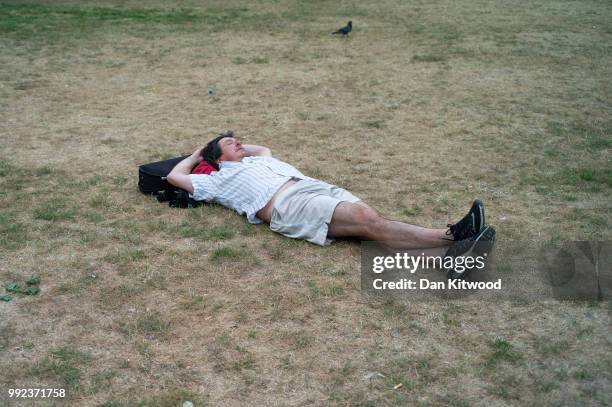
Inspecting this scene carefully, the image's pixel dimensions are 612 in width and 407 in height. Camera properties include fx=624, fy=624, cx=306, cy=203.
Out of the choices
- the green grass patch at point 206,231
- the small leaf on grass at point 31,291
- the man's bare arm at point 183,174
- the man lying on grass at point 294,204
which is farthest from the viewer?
the man's bare arm at point 183,174

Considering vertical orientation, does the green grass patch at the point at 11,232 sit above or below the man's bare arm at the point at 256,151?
below

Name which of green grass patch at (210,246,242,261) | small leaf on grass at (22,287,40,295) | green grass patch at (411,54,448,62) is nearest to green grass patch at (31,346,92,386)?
small leaf on grass at (22,287,40,295)

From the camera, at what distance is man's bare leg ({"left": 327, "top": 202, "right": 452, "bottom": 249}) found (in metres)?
4.52

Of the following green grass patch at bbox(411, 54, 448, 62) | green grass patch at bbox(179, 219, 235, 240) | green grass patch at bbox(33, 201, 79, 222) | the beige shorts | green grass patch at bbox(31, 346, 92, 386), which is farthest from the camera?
green grass patch at bbox(411, 54, 448, 62)

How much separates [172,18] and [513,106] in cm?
888

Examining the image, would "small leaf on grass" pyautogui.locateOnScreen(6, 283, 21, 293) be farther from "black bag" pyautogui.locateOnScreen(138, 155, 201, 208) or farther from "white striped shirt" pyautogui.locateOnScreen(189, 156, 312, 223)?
"white striped shirt" pyautogui.locateOnScreen(189, 156, 312, 223)

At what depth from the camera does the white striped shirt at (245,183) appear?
5.13 meters

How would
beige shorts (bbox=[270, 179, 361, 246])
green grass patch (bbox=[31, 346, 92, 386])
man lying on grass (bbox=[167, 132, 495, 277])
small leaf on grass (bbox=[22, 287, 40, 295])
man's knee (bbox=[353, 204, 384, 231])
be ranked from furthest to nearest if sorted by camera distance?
beige shorts (bbox=[270, 179, 361, 246])
man's knee (bbox=[353, 204, 384, 231])
man lying on grass (bbox=[167, 132, 495, 277])
small leaf on grass (bbox=[22, 287, 40, 295])
green grass patch (bbox=[31, 346, 92, 386])

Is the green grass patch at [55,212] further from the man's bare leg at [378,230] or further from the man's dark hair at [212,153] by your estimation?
the man's bare leg at [378,230]

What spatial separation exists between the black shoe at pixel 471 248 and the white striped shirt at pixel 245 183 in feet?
5.07

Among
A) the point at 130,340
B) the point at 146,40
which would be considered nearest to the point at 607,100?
the point at 130,340

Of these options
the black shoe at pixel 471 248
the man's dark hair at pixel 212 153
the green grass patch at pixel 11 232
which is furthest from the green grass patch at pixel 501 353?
the green grass patch at pixel 11 232

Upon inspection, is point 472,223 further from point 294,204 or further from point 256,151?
point 256,151

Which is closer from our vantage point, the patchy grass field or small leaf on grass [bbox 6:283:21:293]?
the patchy grass field
